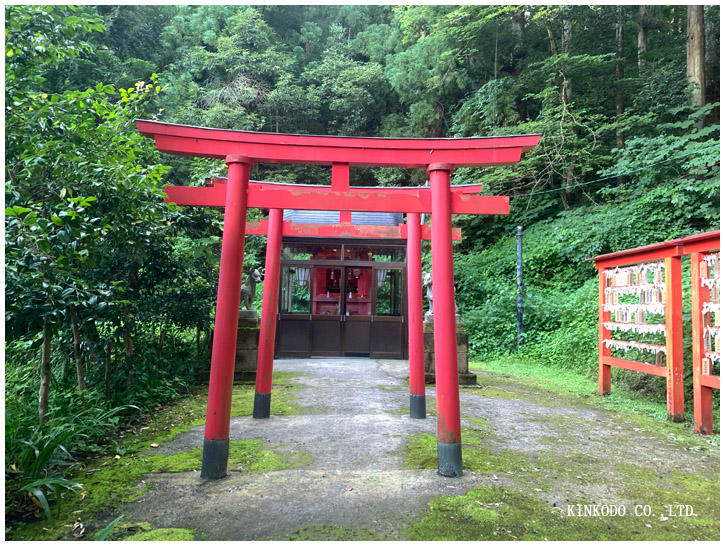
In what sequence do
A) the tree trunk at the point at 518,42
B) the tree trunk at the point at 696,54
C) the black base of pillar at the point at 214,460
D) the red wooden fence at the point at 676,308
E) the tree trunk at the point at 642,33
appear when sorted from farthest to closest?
the tree trunk at the point at 518,42 → the tree trunk at the point at 642,33 → the tree trunk at the point at 696,54 → the red wooden fence at the point at 676,308 → the black base of pillar at the point at 214,460

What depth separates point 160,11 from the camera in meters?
19.2

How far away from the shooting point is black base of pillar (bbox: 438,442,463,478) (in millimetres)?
3111

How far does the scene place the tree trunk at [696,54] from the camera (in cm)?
1078

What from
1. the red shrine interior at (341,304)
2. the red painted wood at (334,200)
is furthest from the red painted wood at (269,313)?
the red shrine interior at (341,304)

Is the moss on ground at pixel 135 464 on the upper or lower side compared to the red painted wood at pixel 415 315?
lower

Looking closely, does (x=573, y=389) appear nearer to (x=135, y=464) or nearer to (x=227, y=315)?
(x=227, y=315)

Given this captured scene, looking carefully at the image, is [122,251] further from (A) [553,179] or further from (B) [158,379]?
(A) [553,179]

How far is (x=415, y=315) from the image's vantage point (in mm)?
4926

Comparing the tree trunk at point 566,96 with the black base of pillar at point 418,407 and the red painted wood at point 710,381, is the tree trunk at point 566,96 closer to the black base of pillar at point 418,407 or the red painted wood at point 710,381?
the red painted wood at point 710,381

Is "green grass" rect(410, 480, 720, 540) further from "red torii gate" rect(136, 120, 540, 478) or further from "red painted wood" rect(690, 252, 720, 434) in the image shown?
"red painted wood" rect(690, 252, 720, 434)

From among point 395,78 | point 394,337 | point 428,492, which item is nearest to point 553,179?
point 395,78

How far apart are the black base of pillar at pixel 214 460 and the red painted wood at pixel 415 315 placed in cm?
224

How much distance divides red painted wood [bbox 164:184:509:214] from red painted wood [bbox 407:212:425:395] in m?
1.00

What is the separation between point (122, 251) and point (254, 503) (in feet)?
10.2
